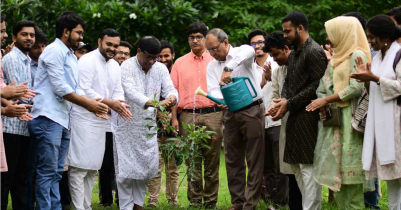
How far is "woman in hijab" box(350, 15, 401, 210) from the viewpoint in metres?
5.71

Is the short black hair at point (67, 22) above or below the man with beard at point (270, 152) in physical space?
above

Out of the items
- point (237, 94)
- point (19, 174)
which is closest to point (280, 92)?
point (237, 94)

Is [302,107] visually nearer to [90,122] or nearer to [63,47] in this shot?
[90,122]

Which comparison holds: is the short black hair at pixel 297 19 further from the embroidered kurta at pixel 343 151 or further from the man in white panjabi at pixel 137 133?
the man in white panjabi at pixel 137 133

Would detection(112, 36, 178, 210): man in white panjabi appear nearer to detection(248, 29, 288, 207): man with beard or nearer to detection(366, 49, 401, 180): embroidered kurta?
detection(248, 29, 288, 207): man with beard

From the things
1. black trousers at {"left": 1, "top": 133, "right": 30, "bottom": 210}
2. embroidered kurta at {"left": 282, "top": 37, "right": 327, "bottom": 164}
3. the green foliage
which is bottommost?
black trousers at {"left": 1, "top": 133, "right": 30, "bottom": 210}

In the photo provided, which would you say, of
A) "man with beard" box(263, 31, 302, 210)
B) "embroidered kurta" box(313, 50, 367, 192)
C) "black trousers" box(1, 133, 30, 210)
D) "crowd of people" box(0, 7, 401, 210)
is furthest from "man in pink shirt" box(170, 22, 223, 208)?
"black trousers" box(1, 133, 30, 210)

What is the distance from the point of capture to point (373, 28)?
594cm

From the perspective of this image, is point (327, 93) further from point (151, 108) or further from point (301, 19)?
point (151, 108)

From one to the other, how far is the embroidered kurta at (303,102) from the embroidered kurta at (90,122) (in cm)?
223

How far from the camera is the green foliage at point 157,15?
43.6 feet

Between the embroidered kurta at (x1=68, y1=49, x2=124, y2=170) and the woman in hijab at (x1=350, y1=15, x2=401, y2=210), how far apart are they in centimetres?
307

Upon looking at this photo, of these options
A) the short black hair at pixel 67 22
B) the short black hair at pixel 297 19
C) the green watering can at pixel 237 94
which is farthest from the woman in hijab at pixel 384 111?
the short black hair at pixel 67 22

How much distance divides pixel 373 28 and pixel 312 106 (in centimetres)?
98
